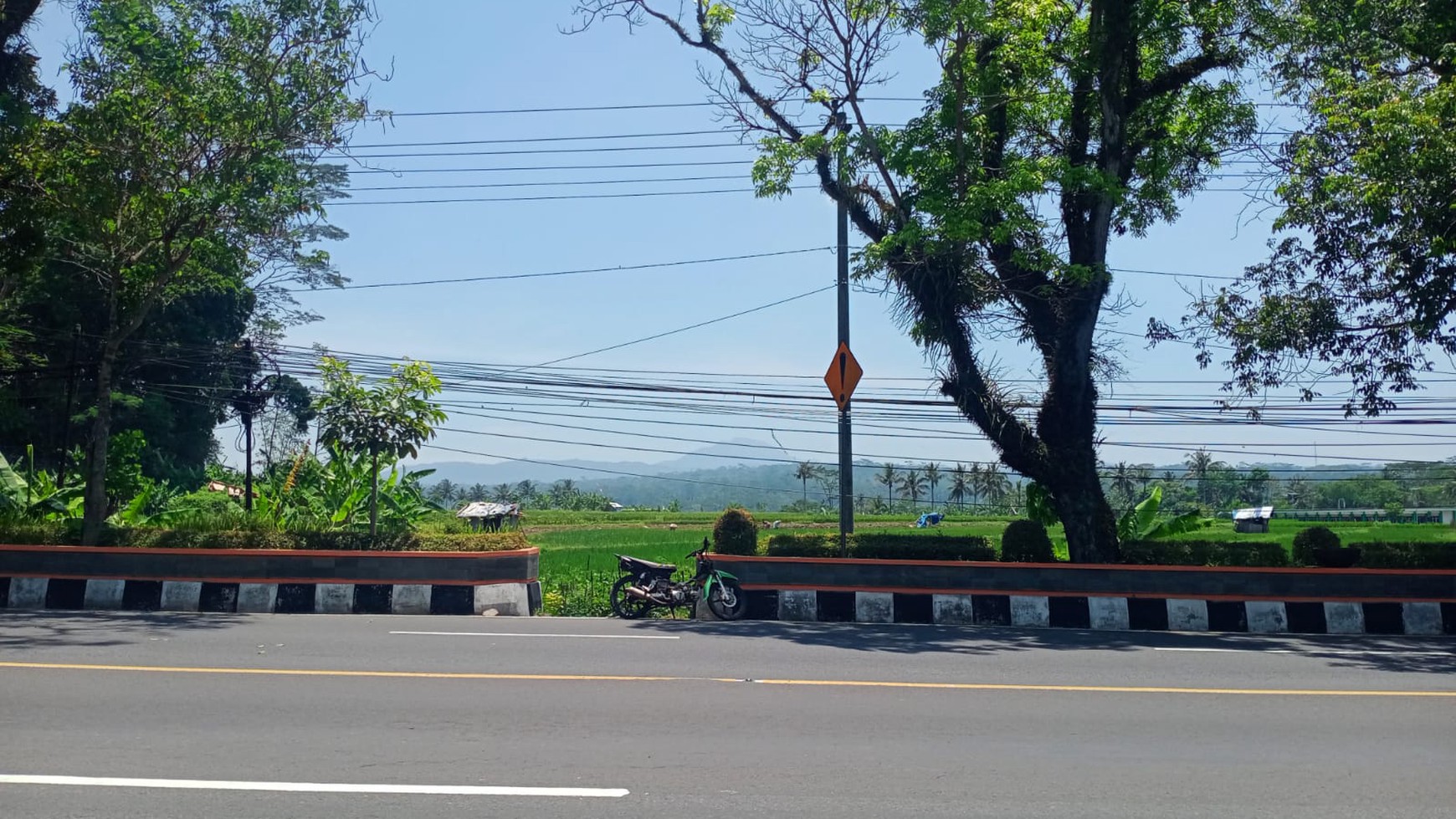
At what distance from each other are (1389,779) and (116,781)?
24.5 feet

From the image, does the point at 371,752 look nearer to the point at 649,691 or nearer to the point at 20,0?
the point at 649,691

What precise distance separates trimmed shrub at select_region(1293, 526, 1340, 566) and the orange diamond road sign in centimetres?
666

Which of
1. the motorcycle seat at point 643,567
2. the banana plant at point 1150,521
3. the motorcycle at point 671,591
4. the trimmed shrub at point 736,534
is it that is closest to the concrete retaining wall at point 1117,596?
the motorcycle at point 671,591

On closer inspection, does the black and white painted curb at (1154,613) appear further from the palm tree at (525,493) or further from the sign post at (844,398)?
the palm tree at (525,493)

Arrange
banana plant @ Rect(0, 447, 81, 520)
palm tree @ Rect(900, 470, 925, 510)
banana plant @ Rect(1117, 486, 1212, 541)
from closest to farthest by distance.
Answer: banana plant @ Rect(0, 447, 81, 520)
banana plant @ Rect(1117, 486, 1212, 541)
palm tree @ Rect(900, 470, 925, 510)

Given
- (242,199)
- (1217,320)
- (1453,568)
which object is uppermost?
(242,199)

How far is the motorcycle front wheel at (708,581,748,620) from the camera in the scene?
1478 centimetres

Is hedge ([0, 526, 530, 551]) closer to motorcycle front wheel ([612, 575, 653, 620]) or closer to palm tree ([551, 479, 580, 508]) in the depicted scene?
motorcycle front wheel ([612, 575, 653, 620])

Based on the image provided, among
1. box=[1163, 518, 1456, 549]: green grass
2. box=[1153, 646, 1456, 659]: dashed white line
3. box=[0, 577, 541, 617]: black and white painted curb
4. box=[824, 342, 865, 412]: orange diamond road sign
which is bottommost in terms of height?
box=[1153, 646, 1456, 659]: dashed white line

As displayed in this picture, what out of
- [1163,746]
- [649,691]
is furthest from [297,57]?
[1163,746]

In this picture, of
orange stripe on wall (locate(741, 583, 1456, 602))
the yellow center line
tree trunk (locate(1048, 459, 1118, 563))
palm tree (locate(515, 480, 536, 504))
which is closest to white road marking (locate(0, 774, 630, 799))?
the yellow center line

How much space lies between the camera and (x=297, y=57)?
17.7 metres

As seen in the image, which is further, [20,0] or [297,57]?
[297,57]

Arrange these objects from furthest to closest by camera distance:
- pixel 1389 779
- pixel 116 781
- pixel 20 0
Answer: pixel 20 0 → pixel 1389 779 → pixel 116 781
